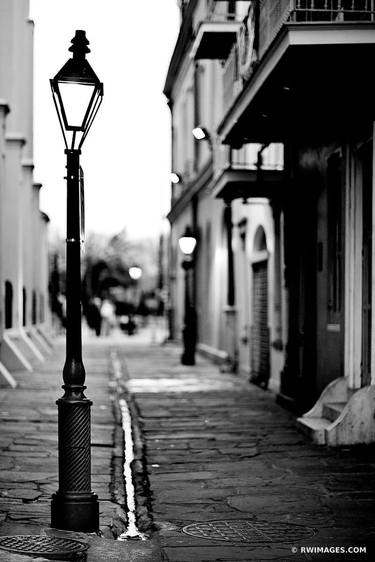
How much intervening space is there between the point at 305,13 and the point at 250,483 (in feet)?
16.5

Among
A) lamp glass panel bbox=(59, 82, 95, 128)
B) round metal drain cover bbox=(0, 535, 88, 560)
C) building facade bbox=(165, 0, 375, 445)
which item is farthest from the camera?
building facade bbox=(165, 0, 375, 445)

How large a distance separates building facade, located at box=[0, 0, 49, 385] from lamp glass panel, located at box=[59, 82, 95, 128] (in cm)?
1119

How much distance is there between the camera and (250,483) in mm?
9547

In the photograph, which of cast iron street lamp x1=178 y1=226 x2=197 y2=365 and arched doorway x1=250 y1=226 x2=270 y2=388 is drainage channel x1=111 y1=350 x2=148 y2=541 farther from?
cast iron street lamp x1=178 y1=226 x2=197 y2=365

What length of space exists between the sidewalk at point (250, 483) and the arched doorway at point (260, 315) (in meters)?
3.42

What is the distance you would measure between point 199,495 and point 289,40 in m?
4.33

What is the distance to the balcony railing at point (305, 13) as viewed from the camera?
11.0 m

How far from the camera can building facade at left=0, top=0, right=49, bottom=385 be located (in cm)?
2202

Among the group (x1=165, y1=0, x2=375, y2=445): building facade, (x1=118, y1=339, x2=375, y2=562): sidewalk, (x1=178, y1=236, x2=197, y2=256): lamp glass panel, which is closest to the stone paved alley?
(x1=118, y1=339, x2=375, y2=562): sidewalk

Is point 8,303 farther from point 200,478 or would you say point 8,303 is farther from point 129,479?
point 200,478

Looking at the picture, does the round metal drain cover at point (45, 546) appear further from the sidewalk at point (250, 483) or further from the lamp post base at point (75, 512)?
the sidewalk at point (250, 483)

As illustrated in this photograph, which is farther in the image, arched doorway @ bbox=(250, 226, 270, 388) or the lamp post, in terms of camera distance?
arched doorway @ bbox=(250, 226, 270, 388)

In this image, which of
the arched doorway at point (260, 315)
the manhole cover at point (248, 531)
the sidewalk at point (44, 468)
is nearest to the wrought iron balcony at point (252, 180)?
the arched doorway at point (260, 315)

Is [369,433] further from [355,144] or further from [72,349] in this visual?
[72,349]
